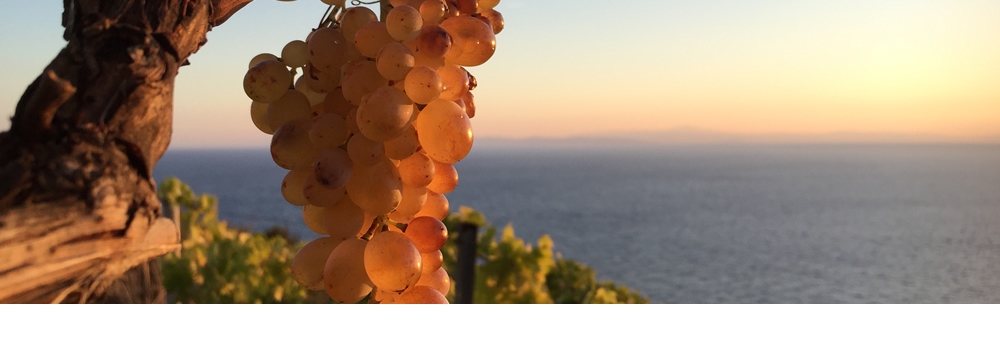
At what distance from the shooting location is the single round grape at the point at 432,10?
0.28m

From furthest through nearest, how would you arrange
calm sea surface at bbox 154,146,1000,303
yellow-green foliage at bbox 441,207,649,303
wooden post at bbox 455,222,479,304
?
calm sea surface at bbox 154,146,1000,303, yellow-green foliage at bbox 441,207,649,303, wooden post at bbox 455,222,479,304

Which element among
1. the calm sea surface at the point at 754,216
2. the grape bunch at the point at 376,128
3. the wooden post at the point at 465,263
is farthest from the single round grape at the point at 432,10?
the calm sea surface at the point at 754,216

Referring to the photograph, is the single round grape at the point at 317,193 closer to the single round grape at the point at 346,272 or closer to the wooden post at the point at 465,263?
the single round grape at the point at 346,272

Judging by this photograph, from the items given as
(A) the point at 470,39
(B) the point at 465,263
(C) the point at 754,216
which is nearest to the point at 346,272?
(A) the point at 470,39

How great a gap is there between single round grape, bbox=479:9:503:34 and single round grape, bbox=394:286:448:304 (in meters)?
0.15

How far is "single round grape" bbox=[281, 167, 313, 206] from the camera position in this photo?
12.4 inches

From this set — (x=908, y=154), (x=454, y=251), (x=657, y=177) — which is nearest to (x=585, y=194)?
(x=657, y=177)

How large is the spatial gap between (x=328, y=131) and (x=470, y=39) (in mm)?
83

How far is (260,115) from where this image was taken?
1.16 ft

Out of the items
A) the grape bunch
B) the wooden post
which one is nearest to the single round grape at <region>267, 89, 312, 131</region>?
the grape bunch

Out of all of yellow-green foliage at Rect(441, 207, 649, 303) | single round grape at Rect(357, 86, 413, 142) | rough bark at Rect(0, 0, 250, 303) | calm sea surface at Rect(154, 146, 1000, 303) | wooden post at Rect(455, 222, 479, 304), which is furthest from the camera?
calm sea surface at Rect(154, 146, 1000, 303)

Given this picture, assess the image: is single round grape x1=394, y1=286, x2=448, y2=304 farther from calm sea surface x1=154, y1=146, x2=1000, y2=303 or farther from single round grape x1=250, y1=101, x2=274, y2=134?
calm sea surface x1=154, y1=146, x2=1000, y2=303
